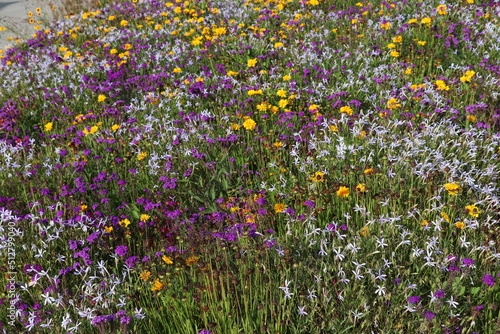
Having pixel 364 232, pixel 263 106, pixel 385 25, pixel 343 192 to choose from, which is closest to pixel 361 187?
pixel 343 192

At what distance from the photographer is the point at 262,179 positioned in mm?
3857

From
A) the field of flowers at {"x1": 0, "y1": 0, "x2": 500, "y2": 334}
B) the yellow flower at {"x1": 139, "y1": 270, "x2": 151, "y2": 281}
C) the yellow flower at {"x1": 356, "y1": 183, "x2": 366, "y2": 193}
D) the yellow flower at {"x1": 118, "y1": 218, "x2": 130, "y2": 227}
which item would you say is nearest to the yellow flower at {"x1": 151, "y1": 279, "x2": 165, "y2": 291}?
the field of flowers at {"x1": 0, "y1": 0, "x2": 500, "y2": 334}

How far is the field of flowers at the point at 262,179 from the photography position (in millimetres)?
2494

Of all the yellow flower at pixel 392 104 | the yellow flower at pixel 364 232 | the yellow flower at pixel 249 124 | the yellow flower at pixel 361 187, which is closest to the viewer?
the yellow flower at pixel 364 232

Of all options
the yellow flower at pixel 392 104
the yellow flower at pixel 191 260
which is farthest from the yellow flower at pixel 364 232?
the yellow flower at pixel 392 104

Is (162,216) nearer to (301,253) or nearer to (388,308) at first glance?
(301,253)

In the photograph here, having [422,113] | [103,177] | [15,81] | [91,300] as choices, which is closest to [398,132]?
[422,113]

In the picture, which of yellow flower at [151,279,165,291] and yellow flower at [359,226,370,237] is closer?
yellow flower at [151,279,165,291]

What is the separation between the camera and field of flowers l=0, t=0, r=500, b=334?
2494 mm

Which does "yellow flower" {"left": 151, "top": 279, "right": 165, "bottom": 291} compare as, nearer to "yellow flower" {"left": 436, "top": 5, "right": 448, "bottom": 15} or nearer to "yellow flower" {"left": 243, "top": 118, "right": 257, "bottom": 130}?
"yellow flower" {"left": 243, "top": 118, "right": 257, "bottom": 130}

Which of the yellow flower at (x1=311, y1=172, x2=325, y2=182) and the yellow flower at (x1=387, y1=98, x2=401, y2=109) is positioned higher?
the yellow flower at (x1=387, y1=98, x2=401, y2=109)

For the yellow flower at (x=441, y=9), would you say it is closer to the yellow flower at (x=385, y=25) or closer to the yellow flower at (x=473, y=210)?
the yellow flower at (x=385, y=25)

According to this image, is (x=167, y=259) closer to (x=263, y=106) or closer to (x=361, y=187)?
(x=361, y=187)

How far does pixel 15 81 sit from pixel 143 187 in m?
3.51
